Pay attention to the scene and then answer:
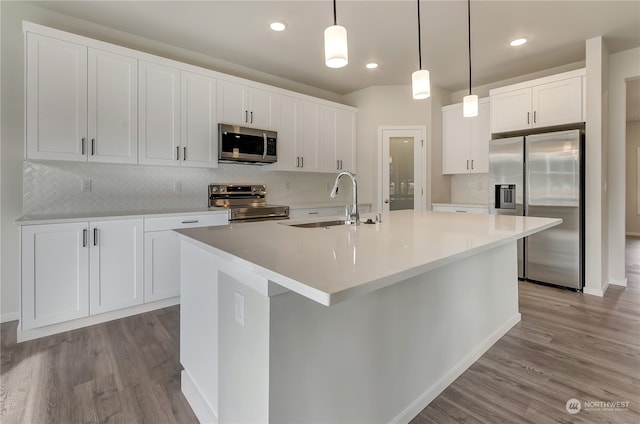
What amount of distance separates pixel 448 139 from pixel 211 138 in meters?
3.50

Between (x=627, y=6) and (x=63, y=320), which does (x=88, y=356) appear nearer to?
(x=63, y=320)

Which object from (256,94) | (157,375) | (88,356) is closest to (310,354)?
(157,375)

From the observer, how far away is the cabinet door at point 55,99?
255 cm

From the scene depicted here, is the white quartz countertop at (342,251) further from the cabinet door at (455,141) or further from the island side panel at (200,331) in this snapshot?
the cabinet door at (455,141)

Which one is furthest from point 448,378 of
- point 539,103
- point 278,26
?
point 539,103

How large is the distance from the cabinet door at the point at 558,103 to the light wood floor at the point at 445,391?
216 centimetres

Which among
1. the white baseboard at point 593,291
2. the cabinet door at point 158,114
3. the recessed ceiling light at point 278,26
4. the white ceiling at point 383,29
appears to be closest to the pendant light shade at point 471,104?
the white ceiling at point 383,29

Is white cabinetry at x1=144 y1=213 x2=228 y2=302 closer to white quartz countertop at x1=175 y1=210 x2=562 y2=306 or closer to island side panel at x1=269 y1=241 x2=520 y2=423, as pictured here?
white quartz countertop at x1=175 y1=210 x2=562 y2=306

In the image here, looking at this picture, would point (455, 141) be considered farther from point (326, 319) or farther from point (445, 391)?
point (326, 319)

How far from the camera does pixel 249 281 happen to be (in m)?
1.12

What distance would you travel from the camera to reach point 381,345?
56.4 inches

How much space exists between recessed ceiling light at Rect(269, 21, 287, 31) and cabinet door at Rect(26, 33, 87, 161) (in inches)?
65.3

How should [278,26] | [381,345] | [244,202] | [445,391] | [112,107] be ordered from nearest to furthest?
[381,345] → [445,391] → [112,107] → [278,26] → [244,202]

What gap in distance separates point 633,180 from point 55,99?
10.3 m
